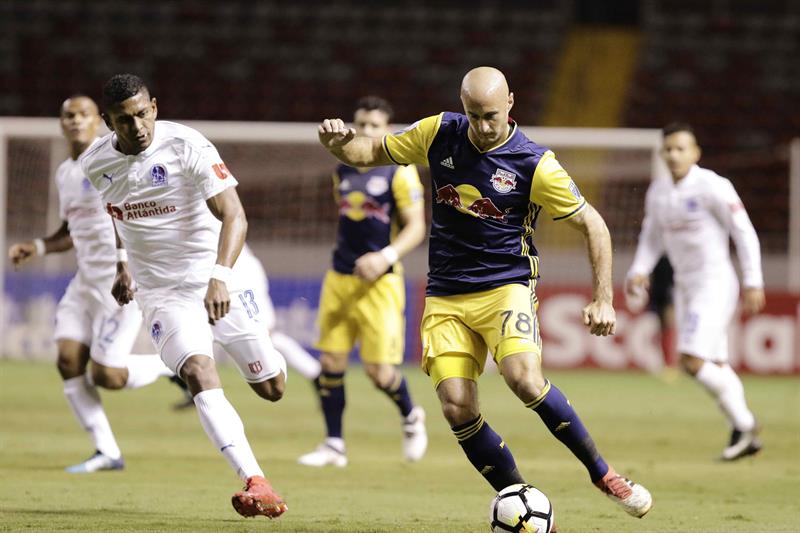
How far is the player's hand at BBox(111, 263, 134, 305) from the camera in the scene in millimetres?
7277

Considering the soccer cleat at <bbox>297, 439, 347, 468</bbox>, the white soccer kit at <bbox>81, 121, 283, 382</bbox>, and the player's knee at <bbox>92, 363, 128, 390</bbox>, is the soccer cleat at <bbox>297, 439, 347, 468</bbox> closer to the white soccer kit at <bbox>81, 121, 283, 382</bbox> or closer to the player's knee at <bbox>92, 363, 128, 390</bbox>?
the player's knee at <bbox>92, 363, 128, 390</bbox>

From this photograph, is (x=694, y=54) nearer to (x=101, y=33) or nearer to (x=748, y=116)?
(x=748, y=116)

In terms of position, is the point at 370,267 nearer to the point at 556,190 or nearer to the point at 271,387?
the point at 271,387

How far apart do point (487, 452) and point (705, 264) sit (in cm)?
459

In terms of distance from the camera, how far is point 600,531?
6.31 metres

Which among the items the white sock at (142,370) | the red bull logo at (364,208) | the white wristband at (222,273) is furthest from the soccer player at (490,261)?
the red bull logo at (364,208)

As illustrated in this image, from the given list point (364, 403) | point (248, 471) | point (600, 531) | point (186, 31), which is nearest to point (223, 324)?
point (248, 471)

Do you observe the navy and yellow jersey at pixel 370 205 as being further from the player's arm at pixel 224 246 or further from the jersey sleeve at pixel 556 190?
the jersey sleeve at pixel 556 190

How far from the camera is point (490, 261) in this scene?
617 cm

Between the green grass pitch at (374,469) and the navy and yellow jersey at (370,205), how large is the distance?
1.55m

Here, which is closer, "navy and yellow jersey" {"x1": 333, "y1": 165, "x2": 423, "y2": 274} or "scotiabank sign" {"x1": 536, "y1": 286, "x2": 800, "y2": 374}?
"navy and yellow jersey" {"x1": 333, "y1": 165, "x2": 423, "y2": 274}

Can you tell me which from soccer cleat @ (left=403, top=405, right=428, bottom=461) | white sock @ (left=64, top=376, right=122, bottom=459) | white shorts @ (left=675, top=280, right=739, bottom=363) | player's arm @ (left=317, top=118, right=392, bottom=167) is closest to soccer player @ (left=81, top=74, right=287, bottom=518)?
player's arm @ (left=317, top=118, right=392, bottom=167)

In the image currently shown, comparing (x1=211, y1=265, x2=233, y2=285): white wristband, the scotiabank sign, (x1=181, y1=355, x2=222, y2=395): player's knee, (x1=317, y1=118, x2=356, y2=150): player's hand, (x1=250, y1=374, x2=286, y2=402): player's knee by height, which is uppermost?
(x1=317, y1=118, x2=356, y2=150): player's hand

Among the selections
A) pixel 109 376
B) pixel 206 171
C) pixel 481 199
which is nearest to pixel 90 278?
pixel 109 376
